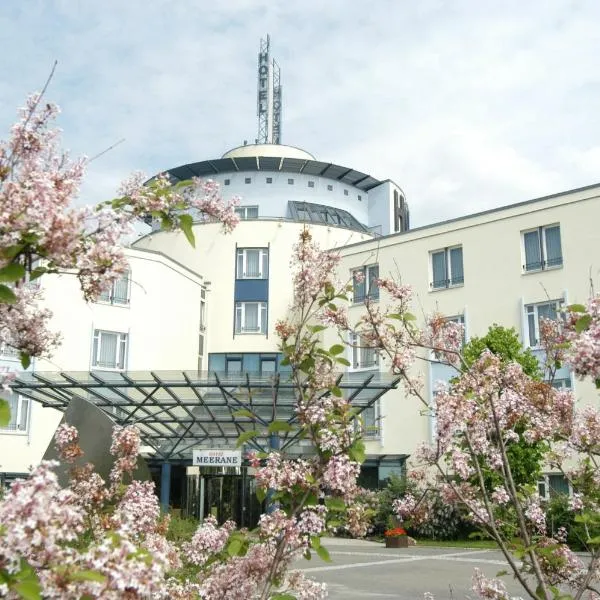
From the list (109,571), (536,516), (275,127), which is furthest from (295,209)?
(109,571)

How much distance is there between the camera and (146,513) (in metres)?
4.18

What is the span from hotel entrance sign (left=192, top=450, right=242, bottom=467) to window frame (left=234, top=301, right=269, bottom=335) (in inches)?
758

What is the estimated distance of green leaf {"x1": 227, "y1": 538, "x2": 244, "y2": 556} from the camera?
12.3 feet

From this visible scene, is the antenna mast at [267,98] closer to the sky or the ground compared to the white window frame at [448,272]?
closer to the sky

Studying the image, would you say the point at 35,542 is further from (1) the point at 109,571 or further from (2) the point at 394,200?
(2) the point at 394,200

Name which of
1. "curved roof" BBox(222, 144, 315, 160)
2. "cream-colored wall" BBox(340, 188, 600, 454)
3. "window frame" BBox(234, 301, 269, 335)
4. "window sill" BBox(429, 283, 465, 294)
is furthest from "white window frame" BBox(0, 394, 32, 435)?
"curved roof" BBox(222, 144, 315, 160)

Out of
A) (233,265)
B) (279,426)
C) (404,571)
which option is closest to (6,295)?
(279,426)

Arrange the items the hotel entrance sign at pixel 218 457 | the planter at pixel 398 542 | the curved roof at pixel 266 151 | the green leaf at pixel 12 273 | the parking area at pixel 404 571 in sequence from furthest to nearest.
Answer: the curved roof at pixel 266 151 → the planter at pixel 398 542 → the hotel entrance sign at pixel 218 457 → the parking area at pixel 404 571 → the green leaf at pixel 12 273

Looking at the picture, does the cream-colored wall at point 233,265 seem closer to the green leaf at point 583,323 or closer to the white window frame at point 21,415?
the white window frame at point 21,415

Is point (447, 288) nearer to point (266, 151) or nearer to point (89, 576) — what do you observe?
point (266, 151)

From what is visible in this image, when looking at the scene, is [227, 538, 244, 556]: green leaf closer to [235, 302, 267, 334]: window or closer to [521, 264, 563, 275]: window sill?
[521, 264, 563, 275]: window sill

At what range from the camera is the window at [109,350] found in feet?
118

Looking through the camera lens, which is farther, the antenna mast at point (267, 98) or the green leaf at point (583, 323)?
the antenna mast at point (267, 98)

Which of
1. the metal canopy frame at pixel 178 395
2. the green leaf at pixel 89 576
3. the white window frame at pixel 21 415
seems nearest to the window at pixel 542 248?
the metal canopy frame at pixel 178 395
